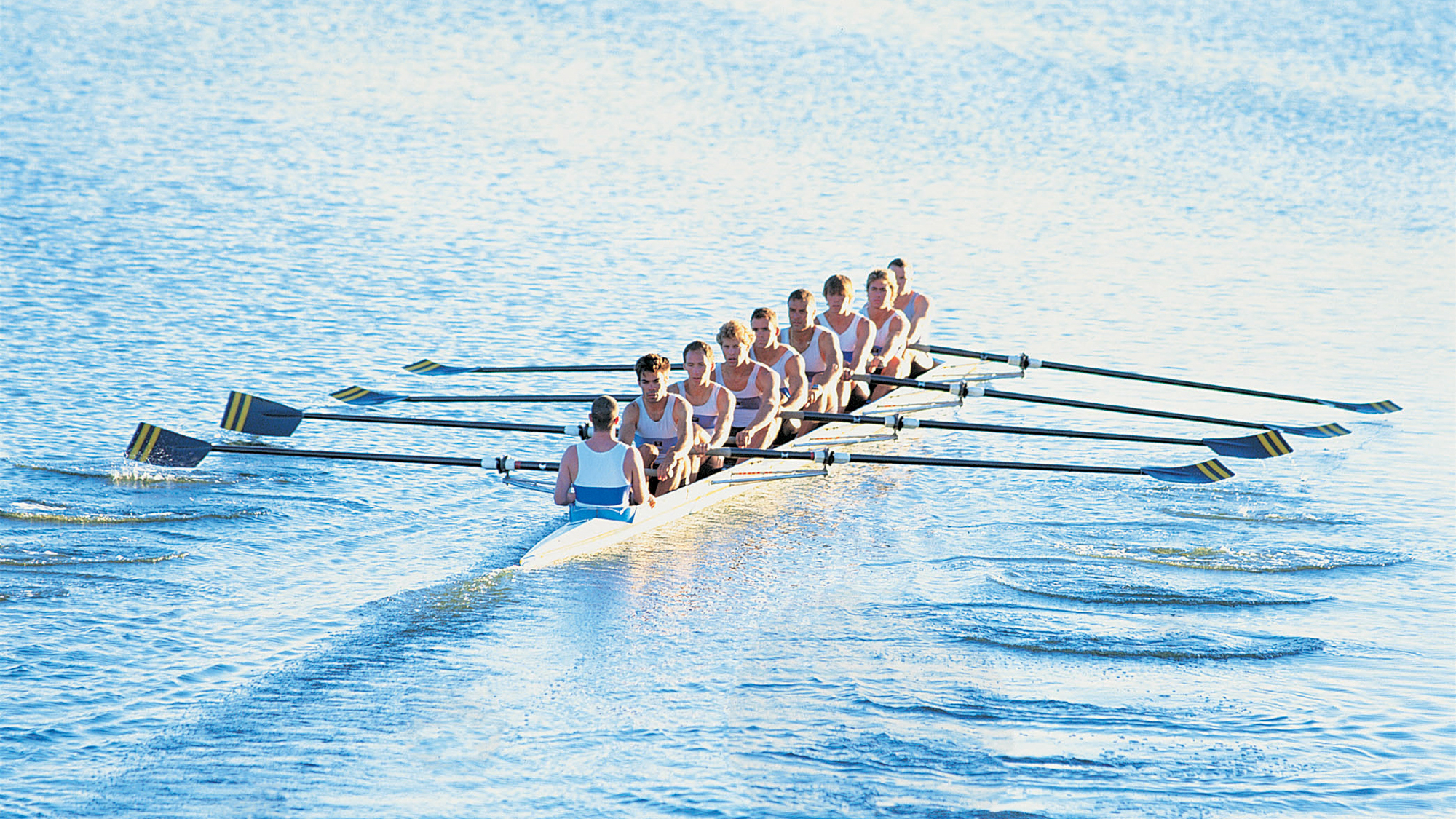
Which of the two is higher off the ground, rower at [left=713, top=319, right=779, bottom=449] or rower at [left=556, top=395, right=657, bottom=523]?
rower at [left=713, top=319, right=779, bottom=449]

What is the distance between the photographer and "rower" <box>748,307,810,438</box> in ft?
33.8

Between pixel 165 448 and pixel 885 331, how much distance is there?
18.1 ft

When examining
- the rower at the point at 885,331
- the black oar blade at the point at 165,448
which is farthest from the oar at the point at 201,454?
the rower at the point at 885,331

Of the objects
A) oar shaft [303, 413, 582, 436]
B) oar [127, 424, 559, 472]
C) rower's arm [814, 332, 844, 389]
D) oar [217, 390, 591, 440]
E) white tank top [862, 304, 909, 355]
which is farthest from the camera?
white tank top [862, 304, 909, 355]

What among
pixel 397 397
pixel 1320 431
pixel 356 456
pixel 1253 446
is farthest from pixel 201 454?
pixel 1320 431

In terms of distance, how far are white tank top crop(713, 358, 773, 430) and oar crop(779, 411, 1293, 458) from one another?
0.79 ft

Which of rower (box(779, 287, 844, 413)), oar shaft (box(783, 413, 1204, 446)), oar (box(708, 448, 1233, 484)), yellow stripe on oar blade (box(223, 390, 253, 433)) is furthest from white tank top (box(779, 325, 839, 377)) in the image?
yellow stripe on oar blade (box(223, 390, 253, 433))

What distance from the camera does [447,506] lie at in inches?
373

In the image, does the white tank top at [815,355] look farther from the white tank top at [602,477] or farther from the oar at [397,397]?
the white tank top at [602,477]

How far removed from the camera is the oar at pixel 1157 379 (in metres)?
11.9

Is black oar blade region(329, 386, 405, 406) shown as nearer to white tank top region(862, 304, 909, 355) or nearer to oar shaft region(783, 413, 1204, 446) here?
oar shaft region(783, 413, 1204, 446)

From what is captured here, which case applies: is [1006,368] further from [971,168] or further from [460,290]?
[971,168]

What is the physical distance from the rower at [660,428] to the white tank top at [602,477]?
52cm

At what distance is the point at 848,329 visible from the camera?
11.7 meters
